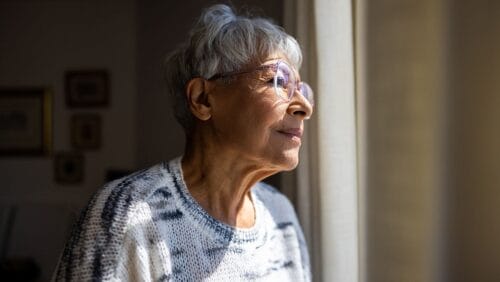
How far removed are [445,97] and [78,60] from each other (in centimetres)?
260

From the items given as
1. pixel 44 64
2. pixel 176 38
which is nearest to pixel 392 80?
pixel 176 38

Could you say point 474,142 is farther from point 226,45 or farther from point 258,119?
point 226,45

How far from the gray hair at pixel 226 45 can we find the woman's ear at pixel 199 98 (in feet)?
0.07

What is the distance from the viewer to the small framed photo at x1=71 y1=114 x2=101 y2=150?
→ 2.86 m

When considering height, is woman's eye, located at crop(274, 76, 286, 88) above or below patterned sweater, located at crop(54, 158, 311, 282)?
above

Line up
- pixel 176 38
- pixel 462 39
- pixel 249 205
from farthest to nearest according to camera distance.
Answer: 1. pixel 176 38
2. pixel 249 205
3. pixel 462 39

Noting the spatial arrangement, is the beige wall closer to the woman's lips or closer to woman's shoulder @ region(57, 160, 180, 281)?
the woman's lips

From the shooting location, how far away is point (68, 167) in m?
2.89

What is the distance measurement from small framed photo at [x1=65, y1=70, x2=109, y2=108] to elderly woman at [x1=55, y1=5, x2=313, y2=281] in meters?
1.98

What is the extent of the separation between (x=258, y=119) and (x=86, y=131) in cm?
228

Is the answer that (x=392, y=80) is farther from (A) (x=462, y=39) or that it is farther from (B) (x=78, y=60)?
(B) (x=78, y=60)

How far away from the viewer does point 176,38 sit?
88.0 inches

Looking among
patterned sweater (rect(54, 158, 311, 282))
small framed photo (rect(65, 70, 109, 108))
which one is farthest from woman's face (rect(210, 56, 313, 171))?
small framed photo (rect(65, 70, 109, 108))

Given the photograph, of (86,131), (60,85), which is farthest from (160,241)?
(60,85)
